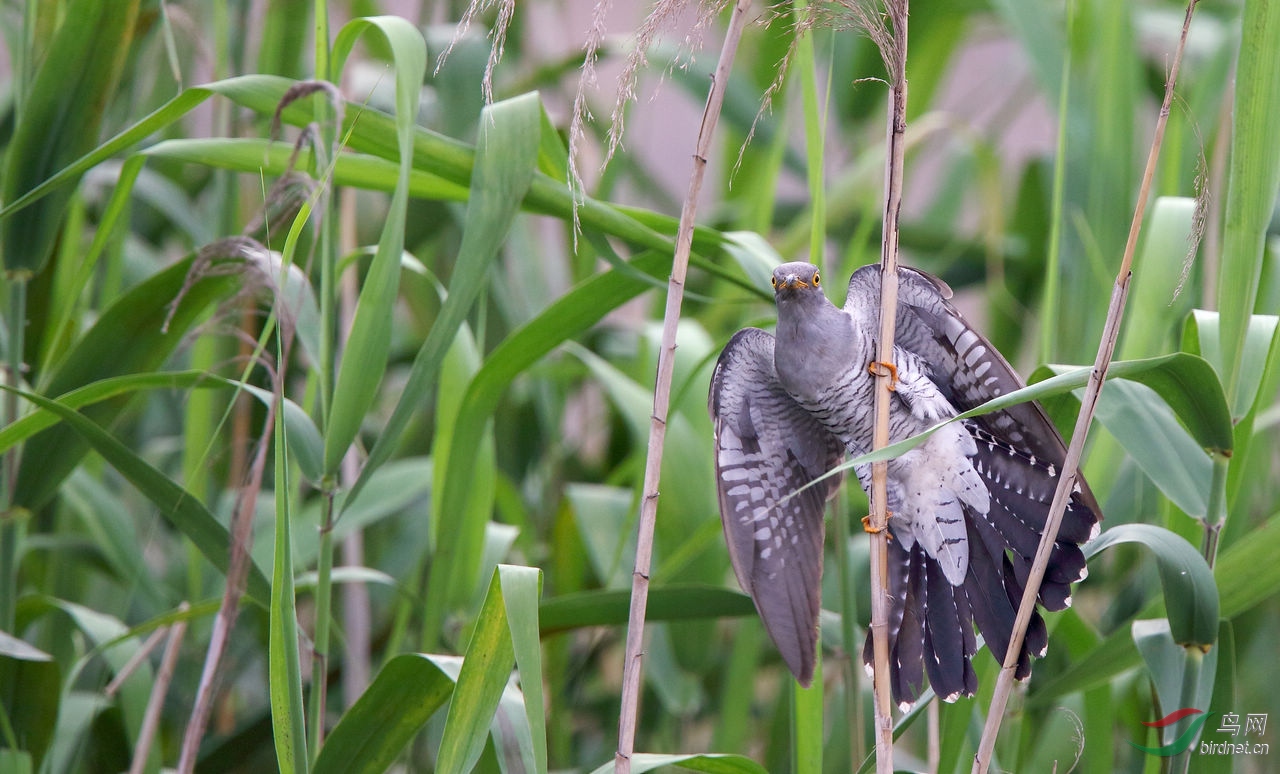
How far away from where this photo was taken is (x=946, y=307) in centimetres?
89

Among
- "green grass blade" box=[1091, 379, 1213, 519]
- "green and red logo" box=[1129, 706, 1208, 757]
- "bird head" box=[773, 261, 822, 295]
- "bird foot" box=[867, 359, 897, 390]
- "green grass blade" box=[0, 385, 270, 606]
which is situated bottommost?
"green and red logo" box=[1129, 706, 1208, 757]

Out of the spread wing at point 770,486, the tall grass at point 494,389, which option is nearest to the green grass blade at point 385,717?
the tall grass at point 494,389

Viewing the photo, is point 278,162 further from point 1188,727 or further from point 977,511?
point 1188,727

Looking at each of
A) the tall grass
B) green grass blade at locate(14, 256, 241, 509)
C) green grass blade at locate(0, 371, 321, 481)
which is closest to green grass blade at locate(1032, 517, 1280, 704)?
the tall grass

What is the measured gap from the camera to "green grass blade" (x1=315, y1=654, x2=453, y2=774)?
2.56ft

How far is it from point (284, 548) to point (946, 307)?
592 millimetres

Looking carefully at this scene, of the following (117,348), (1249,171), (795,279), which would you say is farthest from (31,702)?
(1249,171)

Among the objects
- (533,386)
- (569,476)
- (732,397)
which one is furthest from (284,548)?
(569,476)

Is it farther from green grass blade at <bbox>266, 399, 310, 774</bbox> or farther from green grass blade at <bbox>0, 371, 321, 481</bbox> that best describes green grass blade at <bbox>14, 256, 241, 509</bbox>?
green grass blade at <bbox>266, 399, 310, 774</bbox>

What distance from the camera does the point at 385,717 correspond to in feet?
2.64

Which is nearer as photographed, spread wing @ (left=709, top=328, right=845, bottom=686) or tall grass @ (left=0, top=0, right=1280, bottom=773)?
tall grass @ (left=0, top=0, right=1280, bottom=773)

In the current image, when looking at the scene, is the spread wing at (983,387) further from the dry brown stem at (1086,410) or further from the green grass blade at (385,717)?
the green grass blade at (385,717)

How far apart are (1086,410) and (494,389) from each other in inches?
20.1

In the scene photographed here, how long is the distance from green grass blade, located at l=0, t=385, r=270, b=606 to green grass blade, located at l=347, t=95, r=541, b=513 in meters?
0.15
